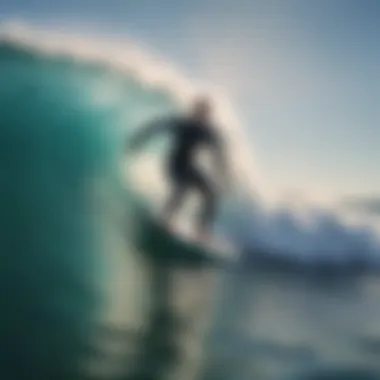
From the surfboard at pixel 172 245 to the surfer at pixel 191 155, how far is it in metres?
0.02

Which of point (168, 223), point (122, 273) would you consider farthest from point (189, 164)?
point (122, 273)

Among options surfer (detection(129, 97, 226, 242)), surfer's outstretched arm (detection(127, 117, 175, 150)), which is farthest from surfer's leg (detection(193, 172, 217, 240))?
surfer's outstretched arm (detection(127, 117, 175, 150))

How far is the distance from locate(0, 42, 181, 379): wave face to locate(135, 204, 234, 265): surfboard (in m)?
0.04

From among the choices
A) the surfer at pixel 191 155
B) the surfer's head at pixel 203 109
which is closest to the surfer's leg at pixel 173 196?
the surfer at pixel 191 155

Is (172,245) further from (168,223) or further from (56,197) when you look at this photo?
(56,197)

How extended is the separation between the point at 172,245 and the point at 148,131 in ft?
0.71

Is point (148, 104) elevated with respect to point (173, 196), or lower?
elevated

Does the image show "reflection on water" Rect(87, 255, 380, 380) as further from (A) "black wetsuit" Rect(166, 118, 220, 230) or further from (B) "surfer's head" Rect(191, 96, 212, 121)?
(B) "surfer's head" Rect(191, 96, 212, 121)

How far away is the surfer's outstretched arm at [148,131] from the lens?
1.42 meters

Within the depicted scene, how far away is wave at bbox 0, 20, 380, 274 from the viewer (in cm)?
142

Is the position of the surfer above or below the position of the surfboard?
above

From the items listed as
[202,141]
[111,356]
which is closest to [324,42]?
[202,141]

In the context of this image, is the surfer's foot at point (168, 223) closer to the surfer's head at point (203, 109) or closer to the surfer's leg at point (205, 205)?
the surfer's leg at point (205, 205)

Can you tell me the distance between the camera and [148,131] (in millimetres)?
1419
